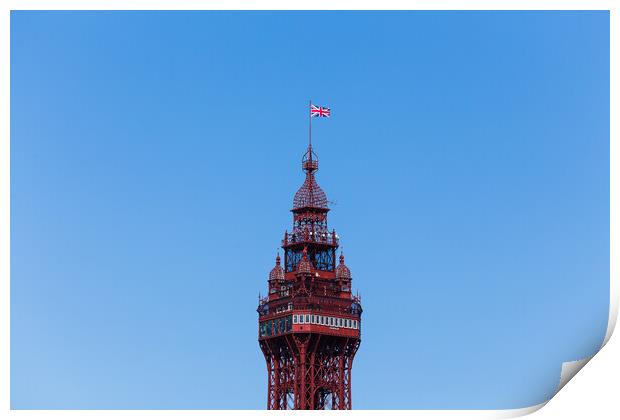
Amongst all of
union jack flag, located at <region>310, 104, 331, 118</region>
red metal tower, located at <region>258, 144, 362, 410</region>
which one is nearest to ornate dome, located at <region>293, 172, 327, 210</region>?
red metal tower, located at <region>258, 144, 362, 410</region>

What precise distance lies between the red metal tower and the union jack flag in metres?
18.5

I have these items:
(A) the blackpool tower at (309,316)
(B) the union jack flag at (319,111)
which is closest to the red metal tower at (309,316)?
(A) the blackpool tower at (309,316)

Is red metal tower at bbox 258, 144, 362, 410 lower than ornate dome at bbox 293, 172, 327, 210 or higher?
lower

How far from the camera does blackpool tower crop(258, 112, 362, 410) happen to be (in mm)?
152375

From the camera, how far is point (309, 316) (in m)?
152

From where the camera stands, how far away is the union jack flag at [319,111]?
13375 cm

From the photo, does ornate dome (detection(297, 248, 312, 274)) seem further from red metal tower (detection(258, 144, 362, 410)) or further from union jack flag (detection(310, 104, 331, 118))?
union jack flag (detection(310, 104, 331, 118))

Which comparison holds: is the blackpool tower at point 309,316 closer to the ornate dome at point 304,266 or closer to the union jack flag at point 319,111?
the ornate dome at point 304,266

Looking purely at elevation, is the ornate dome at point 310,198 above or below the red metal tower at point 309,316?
above

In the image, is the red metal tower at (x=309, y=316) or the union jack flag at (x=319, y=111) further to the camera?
the red metal tower at (x=309, y=316)
